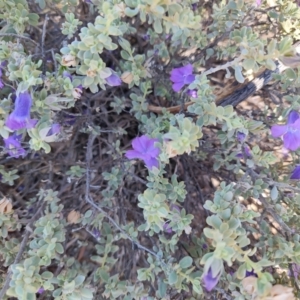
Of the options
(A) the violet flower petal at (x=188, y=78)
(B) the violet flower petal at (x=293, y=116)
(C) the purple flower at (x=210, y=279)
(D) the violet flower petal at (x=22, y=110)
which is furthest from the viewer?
(A) the violet flower petal at (x=188, y=78)

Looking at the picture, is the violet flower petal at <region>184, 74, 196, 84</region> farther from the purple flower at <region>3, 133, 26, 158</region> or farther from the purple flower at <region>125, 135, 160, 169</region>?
the purple flower at <region>3, 133, 26, 158</region>

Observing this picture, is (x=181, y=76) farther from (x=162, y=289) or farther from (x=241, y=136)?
(x=162, y=289)

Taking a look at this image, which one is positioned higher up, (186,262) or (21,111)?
(21,111)

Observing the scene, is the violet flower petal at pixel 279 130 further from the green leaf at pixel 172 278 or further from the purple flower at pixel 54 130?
the purple flower at pixel 54 130

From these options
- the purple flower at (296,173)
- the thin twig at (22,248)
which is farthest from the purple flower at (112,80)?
the purple flower at (296,173)

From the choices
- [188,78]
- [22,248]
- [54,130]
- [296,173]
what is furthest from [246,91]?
[22,248]

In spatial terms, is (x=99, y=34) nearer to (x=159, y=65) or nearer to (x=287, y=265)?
(x=159, y=65)
